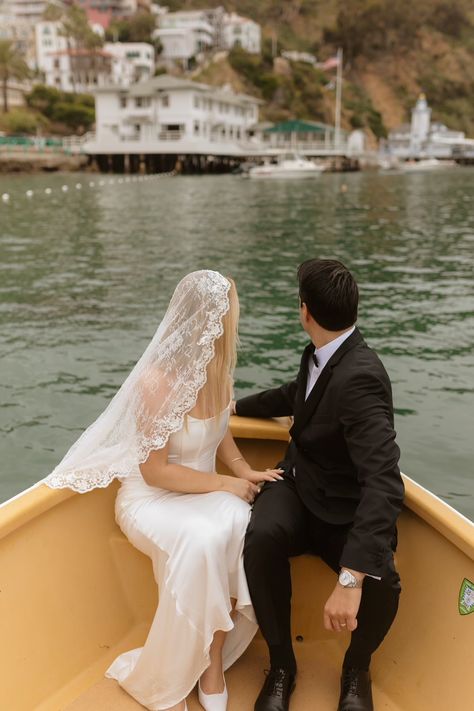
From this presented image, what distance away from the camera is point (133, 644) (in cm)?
281

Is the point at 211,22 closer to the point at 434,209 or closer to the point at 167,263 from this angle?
the point at 434,209

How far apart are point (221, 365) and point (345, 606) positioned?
968 mm

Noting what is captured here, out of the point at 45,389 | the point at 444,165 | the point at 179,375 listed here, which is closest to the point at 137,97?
the point at 444,165

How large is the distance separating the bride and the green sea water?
3.38 m

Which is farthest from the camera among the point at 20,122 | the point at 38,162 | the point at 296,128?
the point at 296,128

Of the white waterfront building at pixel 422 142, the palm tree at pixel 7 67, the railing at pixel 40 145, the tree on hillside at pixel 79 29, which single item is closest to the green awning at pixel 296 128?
the white waterfront building at pixel 422 142

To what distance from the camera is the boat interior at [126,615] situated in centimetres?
238

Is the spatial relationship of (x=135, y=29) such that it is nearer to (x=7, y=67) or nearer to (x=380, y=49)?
(x=380, y=49)

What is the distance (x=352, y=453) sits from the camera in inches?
89.9

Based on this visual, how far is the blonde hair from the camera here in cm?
251

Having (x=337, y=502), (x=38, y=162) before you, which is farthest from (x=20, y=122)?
(x=337, y=502)

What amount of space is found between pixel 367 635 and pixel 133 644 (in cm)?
103

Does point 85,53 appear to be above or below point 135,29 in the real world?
below

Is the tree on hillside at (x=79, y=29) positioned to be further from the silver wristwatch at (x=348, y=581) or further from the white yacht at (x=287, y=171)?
the silver wristwatch at (x=348, y=581)
